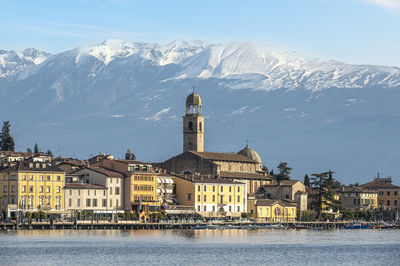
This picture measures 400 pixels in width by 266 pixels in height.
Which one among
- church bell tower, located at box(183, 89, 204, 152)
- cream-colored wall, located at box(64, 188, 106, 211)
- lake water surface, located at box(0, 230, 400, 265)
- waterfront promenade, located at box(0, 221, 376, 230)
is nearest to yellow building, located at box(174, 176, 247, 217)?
waterfront promenade, located at box(0, 221, 376, 230)

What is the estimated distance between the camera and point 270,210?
564 feet

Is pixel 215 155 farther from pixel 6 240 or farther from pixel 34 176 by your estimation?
pixel 6 240

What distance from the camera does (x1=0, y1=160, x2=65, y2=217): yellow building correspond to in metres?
137

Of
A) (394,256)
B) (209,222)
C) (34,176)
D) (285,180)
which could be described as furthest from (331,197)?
(394,256)

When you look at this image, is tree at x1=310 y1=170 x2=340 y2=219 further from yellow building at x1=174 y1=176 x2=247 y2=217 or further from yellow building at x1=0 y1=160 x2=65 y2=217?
yellow building at x1=0 y1=160 x2=65 y2=217

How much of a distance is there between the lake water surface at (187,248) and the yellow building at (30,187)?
841 centimetres

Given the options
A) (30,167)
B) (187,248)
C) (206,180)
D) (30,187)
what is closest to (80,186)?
(30,187)

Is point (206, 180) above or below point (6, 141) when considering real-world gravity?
below

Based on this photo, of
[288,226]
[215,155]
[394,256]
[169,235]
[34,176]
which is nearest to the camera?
[394,256]

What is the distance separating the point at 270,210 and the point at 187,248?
65.8m

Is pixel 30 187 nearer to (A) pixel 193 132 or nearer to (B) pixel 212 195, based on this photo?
(B) pixel 212 195

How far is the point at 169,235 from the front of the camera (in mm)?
129625

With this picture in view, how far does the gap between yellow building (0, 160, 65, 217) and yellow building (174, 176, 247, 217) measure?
2303 cm

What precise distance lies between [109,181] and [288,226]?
31112mm
